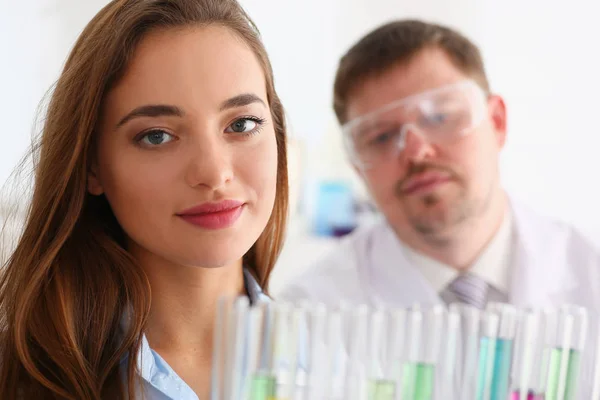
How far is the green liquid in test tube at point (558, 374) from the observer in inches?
27.8

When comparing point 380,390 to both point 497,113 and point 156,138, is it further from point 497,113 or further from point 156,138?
point 497,113

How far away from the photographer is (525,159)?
2.25 meters

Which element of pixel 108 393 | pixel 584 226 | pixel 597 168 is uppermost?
pixel 597 168

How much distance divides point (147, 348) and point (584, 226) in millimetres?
1638

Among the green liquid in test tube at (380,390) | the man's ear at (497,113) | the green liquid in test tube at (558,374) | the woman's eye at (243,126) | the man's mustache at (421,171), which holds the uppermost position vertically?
the man's ear at (497,113)

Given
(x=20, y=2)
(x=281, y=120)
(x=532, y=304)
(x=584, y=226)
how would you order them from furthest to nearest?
1. (x=584, y=226)
2. (x=532, y=304)
3. (x=20, y=2)
4. (x=281, y=120)

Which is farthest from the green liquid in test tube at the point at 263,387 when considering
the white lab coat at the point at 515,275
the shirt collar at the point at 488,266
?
the shirt collar at the point at 488,266

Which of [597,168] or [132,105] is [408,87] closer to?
[132,105]

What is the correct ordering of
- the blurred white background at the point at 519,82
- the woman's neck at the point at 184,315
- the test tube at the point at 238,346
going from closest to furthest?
1. the test tube at the point at 238,346
2. the woman's neck at the point at 184,315
3. the blurred white background at the point at 519,82

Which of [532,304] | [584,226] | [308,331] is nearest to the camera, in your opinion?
[308,331]

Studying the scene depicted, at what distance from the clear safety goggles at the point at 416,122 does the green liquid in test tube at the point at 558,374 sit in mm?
710

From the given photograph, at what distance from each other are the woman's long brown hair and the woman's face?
0.03 m

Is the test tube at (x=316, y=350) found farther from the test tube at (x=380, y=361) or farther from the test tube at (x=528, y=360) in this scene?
the test tube at (x=528, y=360)

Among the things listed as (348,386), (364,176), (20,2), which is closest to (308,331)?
(348,386)
